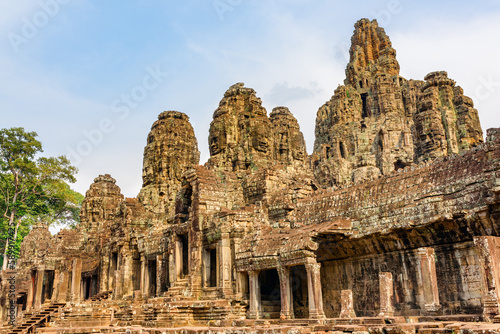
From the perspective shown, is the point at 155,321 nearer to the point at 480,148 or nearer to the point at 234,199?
the point at 234,199

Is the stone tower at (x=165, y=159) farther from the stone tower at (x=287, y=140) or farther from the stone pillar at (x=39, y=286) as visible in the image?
the stone pillar at (x=39, y=286)

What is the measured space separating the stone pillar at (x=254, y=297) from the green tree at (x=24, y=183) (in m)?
32.3

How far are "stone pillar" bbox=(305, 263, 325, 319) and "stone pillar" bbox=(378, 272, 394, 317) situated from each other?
7.76 ft

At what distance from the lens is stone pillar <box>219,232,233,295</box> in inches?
872

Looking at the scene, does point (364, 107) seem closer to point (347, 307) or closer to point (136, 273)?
point (136, 273)

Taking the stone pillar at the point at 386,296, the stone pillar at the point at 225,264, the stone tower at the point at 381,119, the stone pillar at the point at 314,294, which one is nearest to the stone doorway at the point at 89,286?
the stone pillar at the point at 225,264

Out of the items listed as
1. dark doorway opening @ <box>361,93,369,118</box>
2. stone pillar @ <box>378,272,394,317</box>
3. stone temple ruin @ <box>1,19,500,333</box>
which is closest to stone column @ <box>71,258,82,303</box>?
stone temple ruin @ <box>1,19,500,333</box>

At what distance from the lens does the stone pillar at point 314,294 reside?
17.1m

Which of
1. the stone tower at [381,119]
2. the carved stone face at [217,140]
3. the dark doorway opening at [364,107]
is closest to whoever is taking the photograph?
the carved stone face at [217,140]

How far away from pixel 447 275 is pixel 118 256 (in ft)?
76.8

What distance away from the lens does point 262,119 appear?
37625 mm

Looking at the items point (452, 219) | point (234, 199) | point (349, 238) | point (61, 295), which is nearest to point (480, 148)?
point (452, 219)

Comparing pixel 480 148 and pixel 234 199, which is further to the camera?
pixel 234 199

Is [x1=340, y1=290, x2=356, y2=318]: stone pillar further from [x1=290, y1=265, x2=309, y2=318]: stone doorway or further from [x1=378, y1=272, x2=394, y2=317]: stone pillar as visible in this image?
[x1=290, y1=265, x2=309, y2=318]: stone doorway
